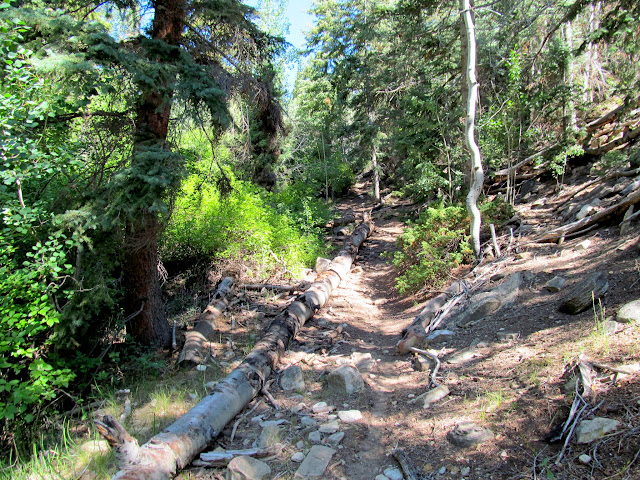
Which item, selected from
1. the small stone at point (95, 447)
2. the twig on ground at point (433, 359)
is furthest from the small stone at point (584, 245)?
the small stone at point (95, 447)

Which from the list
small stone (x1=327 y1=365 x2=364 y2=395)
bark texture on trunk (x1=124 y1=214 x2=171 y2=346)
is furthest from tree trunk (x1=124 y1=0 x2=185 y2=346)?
small stone (x1=327 y1=365 x2=364 y2=395)

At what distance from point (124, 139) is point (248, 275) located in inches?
162

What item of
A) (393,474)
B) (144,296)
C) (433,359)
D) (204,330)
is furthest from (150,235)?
(393,474)

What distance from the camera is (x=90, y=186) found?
4.95 metres

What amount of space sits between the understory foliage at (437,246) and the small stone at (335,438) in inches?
180

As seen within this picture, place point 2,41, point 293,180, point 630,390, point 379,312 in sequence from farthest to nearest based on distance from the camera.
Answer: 1. point 293,180
2. point 379,312
3. point 2,41
4. point 630,390

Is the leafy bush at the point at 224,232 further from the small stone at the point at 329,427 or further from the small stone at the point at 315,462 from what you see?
the small stone at the point at 315,462

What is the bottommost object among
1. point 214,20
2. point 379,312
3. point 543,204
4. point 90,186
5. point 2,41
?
point 379,312

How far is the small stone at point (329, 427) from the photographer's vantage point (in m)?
3.90

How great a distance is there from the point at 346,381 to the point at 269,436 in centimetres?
121

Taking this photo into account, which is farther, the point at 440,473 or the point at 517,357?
the point at 517,357

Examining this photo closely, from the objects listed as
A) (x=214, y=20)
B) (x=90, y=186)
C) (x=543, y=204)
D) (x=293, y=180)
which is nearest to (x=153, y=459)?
(x=90, y=186)

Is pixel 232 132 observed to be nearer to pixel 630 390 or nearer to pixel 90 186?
pixel 90 186

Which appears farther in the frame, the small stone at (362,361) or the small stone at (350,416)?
the small stone at (362,361)
